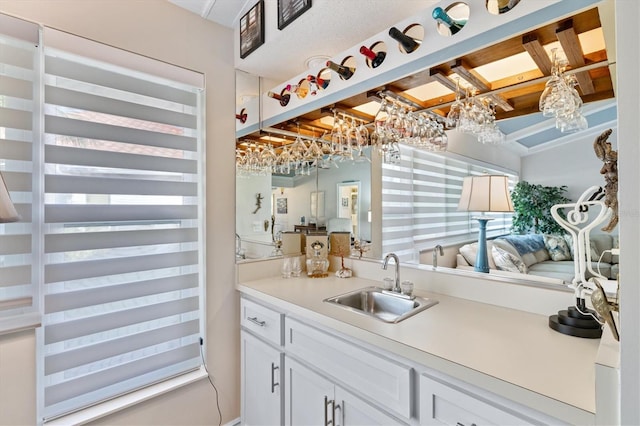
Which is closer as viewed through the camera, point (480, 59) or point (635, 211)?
point (635, 211)

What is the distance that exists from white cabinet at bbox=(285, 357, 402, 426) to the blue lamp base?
0.85 metres

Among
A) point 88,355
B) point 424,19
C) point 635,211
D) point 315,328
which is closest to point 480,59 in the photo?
point 424,19

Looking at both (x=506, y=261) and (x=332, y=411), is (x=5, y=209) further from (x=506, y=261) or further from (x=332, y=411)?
(x=506, y=261)

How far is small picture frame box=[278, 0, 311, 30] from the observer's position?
154cm

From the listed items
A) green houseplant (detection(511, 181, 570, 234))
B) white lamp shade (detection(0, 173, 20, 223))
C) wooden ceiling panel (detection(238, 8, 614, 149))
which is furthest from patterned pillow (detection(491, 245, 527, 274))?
white lamp shade (detection(0, 173, 20, 223))

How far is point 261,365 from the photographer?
1728 millimetres

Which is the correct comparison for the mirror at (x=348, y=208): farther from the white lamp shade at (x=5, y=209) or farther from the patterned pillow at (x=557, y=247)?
the white lamp shade at (x=5, y=209)

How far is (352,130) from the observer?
2031 mm

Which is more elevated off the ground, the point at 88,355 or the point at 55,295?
the point at 55,295

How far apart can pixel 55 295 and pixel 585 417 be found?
207cm

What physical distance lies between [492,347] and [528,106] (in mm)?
1134

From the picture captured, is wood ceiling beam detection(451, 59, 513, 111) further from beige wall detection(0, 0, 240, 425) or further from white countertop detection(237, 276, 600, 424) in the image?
beige wall detection(0, 0, 240, 425)

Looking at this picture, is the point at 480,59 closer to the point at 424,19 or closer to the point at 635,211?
the point at 424,19

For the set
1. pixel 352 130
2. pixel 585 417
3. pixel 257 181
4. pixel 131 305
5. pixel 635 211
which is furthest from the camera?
pixel 257 181
